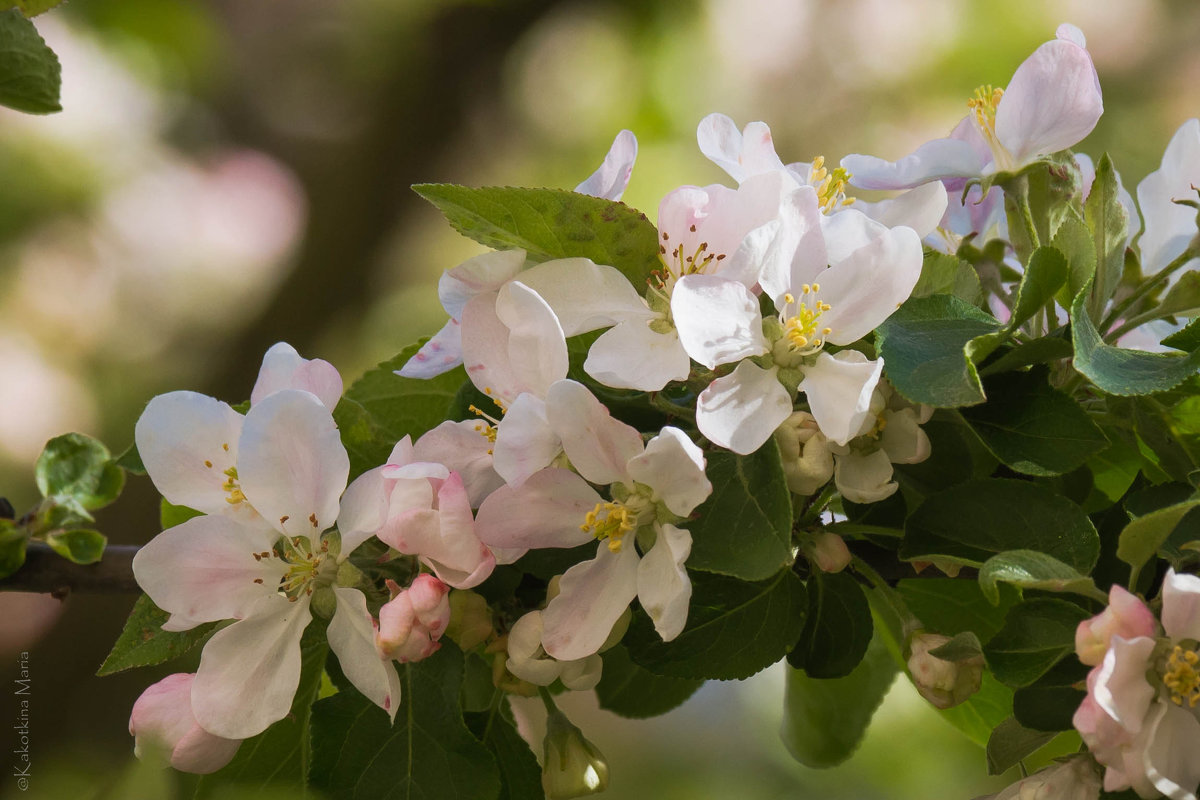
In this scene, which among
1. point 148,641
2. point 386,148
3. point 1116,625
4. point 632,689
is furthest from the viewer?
point 386,148

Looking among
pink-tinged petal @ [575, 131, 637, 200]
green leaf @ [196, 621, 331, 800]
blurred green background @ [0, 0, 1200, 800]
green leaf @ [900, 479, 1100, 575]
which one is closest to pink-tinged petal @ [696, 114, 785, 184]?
pink-tinged petal @ [575, 131, 637, 200]

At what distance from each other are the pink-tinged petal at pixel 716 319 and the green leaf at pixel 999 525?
82mm

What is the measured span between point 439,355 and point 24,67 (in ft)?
0.62

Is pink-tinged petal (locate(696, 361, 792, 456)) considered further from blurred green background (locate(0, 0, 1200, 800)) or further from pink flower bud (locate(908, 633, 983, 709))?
blurred green background (locate(0, 0, 1200, 800))

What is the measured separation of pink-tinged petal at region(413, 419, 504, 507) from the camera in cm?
36

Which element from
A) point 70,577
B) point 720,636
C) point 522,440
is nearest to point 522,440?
point 522,440

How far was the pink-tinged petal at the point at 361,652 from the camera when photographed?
34 cm

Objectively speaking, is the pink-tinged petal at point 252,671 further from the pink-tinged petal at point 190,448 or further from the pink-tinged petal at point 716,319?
the pink-tinged petal at point 716,319

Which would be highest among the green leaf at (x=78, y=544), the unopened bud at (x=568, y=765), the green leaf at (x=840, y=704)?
the green leaf at (x=78, y=544)

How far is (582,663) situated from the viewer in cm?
37

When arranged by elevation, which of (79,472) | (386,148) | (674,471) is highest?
(674,471)

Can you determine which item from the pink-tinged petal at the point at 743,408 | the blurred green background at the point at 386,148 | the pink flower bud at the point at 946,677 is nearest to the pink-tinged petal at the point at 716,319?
the pink-tinged petal at the point at 743,408

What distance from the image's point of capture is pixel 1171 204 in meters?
0.46

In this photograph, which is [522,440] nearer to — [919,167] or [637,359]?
[637,359]
